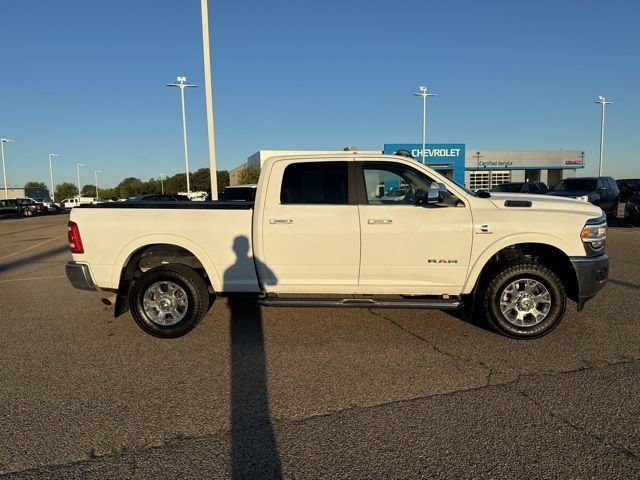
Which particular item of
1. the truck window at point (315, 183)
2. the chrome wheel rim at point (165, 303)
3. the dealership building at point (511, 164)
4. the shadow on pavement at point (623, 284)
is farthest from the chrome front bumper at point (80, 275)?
the dealership building at point (511, 164)

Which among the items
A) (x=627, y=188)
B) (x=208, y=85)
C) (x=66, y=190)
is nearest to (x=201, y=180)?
(x=66, y=190)

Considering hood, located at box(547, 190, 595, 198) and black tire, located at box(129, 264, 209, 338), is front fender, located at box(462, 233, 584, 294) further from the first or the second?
hood, located at box(547, 190, 595, 198)

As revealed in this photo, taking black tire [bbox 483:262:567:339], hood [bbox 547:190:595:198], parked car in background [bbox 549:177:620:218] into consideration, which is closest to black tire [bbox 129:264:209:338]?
black tire [bbox 483:262:567:339]

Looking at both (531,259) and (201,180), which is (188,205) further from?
(201,180)

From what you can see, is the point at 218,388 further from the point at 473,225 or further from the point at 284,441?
the point at 473,225

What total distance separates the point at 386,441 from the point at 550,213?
3.26 metres

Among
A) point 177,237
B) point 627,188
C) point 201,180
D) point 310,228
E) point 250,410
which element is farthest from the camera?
point 201,180

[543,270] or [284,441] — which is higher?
[543,270]

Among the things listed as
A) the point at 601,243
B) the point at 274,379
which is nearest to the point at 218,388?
the point at 274,379

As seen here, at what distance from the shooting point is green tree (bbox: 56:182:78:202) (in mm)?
117062

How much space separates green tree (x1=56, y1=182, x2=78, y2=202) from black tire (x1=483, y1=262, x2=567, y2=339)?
130 m

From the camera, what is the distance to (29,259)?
12.6 meters

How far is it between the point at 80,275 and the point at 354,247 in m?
3.22

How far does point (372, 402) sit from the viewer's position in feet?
12.0
